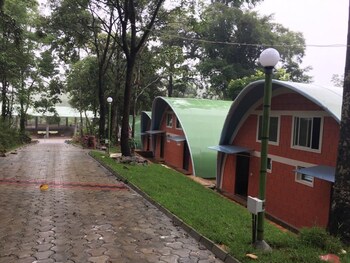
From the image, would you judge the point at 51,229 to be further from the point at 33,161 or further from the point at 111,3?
the point at 111,3

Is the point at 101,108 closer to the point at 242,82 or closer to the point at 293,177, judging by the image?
the point at 242,82

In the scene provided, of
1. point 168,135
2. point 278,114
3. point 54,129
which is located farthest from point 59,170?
point 54,129

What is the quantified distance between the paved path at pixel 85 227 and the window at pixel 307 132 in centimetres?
555

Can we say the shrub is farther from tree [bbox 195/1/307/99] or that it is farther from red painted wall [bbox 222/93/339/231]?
tree [bbox 195/1/307/99]

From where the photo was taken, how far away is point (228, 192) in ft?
53.1

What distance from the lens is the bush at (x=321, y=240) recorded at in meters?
5.45

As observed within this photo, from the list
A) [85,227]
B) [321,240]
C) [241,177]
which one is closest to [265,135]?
[321,240]

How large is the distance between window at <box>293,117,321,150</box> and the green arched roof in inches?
306

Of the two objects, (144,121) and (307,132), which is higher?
(307,132)

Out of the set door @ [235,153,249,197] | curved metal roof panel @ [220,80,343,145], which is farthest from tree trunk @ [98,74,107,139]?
door @ [235,153,249,197]

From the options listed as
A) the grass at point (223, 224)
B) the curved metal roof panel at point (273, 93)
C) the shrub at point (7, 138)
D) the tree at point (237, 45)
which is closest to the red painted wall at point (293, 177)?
the curved metal roof panel at point (273, 93)

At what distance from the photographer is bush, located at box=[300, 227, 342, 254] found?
5453 millimetres

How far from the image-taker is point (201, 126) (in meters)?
21.0

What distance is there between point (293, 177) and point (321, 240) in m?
6.65
